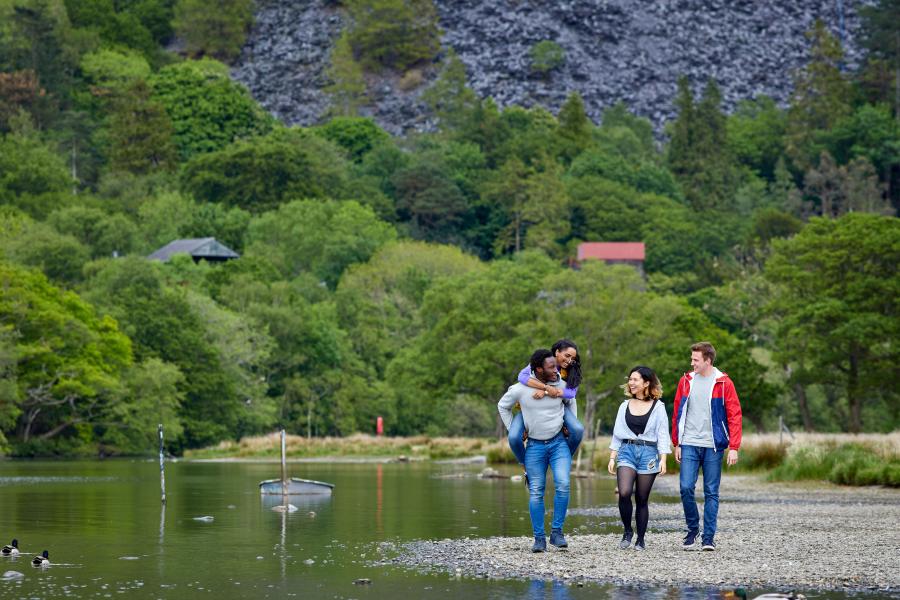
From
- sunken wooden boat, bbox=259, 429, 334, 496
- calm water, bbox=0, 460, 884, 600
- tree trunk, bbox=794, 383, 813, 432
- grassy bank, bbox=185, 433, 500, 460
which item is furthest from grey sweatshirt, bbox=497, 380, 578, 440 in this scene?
tree trunk, bbox=794, 383, 813, 432

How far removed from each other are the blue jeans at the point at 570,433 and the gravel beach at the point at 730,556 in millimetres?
1420

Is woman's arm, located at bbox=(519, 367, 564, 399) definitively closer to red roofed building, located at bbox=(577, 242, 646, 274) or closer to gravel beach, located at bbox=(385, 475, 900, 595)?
gravel beach, located at bbox=(385, 475, 900, 595)

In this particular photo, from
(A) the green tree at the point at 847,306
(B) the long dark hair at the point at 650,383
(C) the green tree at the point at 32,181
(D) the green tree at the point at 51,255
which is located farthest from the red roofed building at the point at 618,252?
(B) the long dark hair at the point at 650,383

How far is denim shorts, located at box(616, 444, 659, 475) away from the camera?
23.2 m

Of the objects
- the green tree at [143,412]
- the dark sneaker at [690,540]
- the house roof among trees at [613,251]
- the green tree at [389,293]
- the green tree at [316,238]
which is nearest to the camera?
the dark sneaker at [690,540]

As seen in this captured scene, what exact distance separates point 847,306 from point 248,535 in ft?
202

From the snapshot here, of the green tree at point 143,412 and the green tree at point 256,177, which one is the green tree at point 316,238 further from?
the green tree at point 143,412

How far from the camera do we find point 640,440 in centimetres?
2320

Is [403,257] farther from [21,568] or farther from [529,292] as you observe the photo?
[21,568]

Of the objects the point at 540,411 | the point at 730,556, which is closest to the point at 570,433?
the point at 540,411

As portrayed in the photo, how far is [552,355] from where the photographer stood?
75.5ft

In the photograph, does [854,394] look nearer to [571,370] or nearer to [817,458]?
[817,458]

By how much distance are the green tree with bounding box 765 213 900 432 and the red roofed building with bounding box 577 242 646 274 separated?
87273 millimetres

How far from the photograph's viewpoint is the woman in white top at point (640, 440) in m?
23.2
